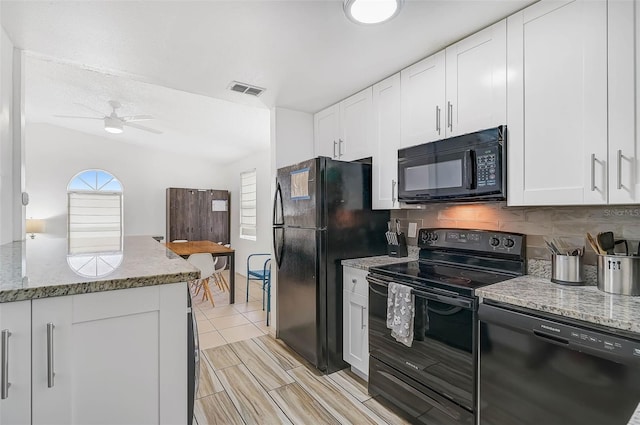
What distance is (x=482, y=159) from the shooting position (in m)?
1.75

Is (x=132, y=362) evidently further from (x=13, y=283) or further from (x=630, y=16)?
(x=630, y=16)

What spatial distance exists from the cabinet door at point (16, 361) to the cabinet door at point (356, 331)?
1.74m

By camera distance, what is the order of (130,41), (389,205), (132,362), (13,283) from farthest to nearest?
(389,205) → (130,41) → (132,362) → (13,283)

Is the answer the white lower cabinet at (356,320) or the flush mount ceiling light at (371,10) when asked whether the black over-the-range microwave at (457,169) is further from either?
the flush mount ceiling light at (371,10)

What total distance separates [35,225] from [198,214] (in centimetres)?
258

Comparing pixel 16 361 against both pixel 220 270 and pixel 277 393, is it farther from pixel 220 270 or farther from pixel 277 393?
pixel 220 270

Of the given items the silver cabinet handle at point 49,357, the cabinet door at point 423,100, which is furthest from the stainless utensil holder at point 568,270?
the silver cabinet handle at point 49,357

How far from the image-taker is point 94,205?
591cm

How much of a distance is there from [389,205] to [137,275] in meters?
1.78

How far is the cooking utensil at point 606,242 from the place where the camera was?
1430mm

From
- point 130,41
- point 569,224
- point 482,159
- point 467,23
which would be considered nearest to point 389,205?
point 482,159

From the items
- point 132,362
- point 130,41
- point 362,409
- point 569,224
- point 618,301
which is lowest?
point 362,409

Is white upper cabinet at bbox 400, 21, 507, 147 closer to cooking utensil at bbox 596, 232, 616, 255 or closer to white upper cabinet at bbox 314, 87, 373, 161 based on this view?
white upper cabinet at bbox 314, 87, 373, 161

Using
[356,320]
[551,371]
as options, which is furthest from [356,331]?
[551,371]
